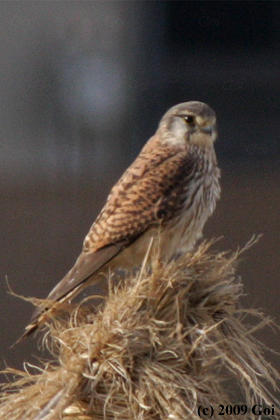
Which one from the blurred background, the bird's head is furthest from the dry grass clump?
the blurred background

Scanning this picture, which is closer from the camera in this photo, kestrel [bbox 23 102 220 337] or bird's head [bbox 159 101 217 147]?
kestrel [bbox 23 102 220 337]

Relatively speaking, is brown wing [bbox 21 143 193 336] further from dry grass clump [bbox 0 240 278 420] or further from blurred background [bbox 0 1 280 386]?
blurred background [bbox 0 1 280 386]

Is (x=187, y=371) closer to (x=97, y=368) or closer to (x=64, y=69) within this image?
(x=97, y=368)

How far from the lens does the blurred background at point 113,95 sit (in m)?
5.50

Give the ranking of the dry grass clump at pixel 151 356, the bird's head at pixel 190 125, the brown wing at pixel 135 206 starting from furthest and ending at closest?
1. the bird's head at pixel 190 125
2. the brown wing at pixel 135 206
3. the dry grass clump at pixel 151 356

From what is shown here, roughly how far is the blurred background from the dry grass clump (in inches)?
125

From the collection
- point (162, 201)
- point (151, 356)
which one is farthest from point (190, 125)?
point (151, 356)

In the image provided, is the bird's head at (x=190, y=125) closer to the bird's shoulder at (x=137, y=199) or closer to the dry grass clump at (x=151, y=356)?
the bird's shoulder at (x=137, y=199)

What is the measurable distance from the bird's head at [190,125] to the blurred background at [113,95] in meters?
2.41

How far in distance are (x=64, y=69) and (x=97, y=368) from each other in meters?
3.83

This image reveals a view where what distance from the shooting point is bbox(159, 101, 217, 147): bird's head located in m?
2.84

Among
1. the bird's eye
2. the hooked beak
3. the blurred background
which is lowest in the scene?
the blurred background

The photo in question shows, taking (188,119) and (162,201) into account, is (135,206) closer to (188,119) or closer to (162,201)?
(162,201)

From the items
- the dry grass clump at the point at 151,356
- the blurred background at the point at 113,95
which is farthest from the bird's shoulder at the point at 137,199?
the blurred background at the point at 113,95
